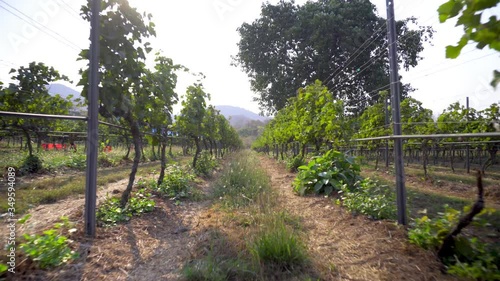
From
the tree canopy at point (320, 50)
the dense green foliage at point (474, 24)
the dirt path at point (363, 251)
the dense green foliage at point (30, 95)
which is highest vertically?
the tree canopy at point (320, 50)

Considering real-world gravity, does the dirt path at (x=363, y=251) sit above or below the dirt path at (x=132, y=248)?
above

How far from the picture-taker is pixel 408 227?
3.25m

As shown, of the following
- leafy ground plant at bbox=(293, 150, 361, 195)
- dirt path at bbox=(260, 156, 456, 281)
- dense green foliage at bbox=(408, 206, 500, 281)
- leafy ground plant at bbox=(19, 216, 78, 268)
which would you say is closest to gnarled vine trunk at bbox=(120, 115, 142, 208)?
leafy ground plant at bbox=(19, 216, 78, 268)

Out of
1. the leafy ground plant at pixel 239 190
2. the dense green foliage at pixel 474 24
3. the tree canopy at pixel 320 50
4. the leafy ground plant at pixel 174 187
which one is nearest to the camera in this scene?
the dense green foliage at pixel 474 24

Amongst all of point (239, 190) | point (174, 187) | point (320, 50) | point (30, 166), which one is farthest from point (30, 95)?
point (320, 50)

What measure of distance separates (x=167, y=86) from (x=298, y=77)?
15.3 metres

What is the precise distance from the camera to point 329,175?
5773 millimetres

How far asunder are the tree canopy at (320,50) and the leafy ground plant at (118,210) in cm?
1598

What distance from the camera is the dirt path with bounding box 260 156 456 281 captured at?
237 centimetres

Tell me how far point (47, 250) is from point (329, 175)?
4.82 m

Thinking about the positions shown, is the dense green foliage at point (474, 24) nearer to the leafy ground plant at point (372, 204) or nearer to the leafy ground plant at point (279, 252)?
the leafy ground plant at point (279, 252)

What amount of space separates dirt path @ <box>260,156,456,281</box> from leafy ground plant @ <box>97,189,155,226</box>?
2.73 m


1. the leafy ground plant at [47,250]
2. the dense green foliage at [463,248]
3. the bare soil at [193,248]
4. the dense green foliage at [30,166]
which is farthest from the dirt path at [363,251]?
the dense green foliage at [30,166]

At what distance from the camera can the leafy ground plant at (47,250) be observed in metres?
2.45
